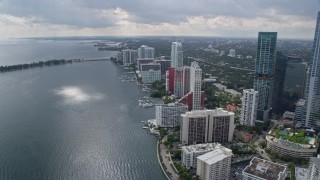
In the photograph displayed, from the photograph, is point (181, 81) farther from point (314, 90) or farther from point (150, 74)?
point (314, 90)

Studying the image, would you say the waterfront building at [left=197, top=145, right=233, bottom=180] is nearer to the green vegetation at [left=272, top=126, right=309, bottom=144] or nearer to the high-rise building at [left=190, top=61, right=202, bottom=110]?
the green vegetation at [left=272, top=126, right=309, bottom=144]

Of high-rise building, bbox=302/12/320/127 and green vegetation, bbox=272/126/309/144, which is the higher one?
high-rise building, bbox=302/12/320/127

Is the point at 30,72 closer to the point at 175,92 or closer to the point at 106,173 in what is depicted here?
the point at 175,92

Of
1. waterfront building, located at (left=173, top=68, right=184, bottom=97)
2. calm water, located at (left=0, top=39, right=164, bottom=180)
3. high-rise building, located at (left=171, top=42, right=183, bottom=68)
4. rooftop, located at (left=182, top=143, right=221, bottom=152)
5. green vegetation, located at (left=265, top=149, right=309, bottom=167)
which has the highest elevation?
high-rise building, located at (left=171, top=42, right=183, bottom=68)

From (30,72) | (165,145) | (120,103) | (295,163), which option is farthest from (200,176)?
(30,72)

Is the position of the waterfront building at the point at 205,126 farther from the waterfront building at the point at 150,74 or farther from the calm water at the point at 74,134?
the waterfront building at the point at 150,74

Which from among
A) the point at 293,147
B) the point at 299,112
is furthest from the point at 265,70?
the point at 293,147

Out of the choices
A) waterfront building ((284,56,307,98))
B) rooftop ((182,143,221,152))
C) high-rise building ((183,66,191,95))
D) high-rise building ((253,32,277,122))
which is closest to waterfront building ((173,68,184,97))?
high-rise building ((183,66,191,95))
